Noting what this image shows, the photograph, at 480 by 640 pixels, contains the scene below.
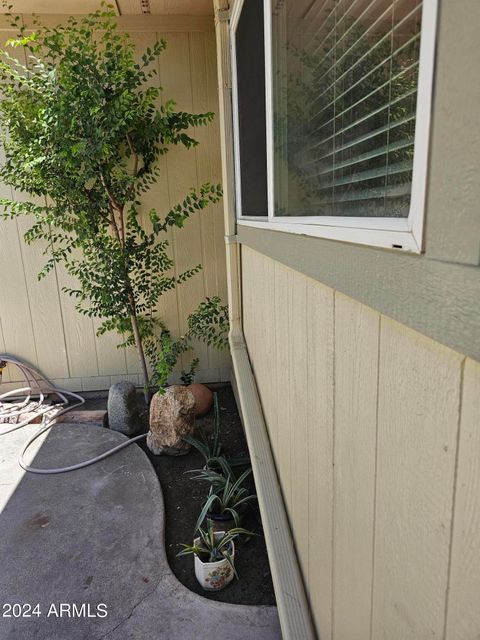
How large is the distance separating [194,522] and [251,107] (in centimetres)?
199

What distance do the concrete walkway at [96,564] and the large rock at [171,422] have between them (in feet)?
0.52

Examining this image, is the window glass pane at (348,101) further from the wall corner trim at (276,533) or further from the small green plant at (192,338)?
the small green plant at (192,338)

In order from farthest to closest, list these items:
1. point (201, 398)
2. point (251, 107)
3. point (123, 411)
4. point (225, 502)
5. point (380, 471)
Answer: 1. point (201, 398)
2. point (123, 411)
3. point (225, 502)
4. point (251, 107)
5. point (380, 471)

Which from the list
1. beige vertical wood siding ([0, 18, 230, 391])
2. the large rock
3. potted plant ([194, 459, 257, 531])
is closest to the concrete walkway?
the large rock

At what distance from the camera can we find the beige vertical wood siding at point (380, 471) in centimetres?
46

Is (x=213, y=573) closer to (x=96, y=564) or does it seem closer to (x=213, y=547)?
(x=213, y=547)

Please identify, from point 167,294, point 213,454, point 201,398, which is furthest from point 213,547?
point 167,294

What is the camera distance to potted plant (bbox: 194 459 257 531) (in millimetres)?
1998

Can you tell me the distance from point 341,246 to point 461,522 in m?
0.44

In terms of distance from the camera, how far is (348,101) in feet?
2.47

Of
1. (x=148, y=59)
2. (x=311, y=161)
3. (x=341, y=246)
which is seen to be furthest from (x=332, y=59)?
(x=148, y=59)

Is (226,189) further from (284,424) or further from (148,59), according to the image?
(284,424)

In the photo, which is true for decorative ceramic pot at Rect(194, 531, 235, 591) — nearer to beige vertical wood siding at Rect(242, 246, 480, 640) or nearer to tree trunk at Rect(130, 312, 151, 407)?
beige vertical wood siding at Rect(242, 246, 480, 640)

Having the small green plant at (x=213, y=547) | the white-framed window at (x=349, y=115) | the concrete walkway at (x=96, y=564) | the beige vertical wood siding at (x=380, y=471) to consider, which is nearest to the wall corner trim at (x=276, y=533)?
the beige vertical wood siding at (x=380, y=471)
